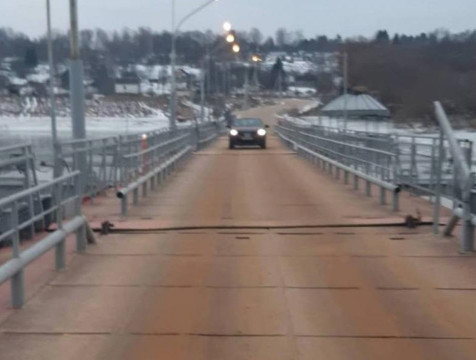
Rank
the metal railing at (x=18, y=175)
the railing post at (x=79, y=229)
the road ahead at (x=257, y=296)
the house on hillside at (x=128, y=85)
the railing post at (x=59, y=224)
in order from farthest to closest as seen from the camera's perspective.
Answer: the house on hillside at (x=128, y=85), the metal railing at (x=18, y=175), the railing post at (x=79, y=229), the railing post at (x=59, y=224), the road ahead at (x=257, y=296)

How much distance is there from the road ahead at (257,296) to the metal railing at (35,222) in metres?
0.27

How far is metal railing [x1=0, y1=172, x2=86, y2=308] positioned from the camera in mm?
8172

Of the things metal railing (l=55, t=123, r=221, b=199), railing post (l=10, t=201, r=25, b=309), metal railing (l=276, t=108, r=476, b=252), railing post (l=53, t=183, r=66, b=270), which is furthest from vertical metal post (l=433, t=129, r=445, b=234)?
railing post (l=10, t=201, r=25, b=309)

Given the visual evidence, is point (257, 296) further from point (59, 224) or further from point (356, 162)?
point (356, 162)

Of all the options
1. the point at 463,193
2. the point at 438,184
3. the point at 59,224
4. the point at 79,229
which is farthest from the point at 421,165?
the point at 59,224

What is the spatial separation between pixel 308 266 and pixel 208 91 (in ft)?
279

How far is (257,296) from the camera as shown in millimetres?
9125

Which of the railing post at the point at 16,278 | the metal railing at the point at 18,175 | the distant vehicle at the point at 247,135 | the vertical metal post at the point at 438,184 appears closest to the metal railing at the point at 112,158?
the metal railing at the point at 18,175

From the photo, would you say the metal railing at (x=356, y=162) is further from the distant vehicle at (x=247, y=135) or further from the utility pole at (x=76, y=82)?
the distant vehicle at (x=247, y=135)

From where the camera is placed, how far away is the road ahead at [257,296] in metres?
7.39

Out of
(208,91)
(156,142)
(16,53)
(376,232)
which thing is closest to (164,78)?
(16,53)

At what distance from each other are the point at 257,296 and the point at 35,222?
3.15 meters

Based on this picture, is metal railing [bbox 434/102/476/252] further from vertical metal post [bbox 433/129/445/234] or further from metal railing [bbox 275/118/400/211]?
metal railing [bbox 275/118/400/211]

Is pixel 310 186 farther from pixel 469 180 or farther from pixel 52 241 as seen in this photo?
pixel 52 241
